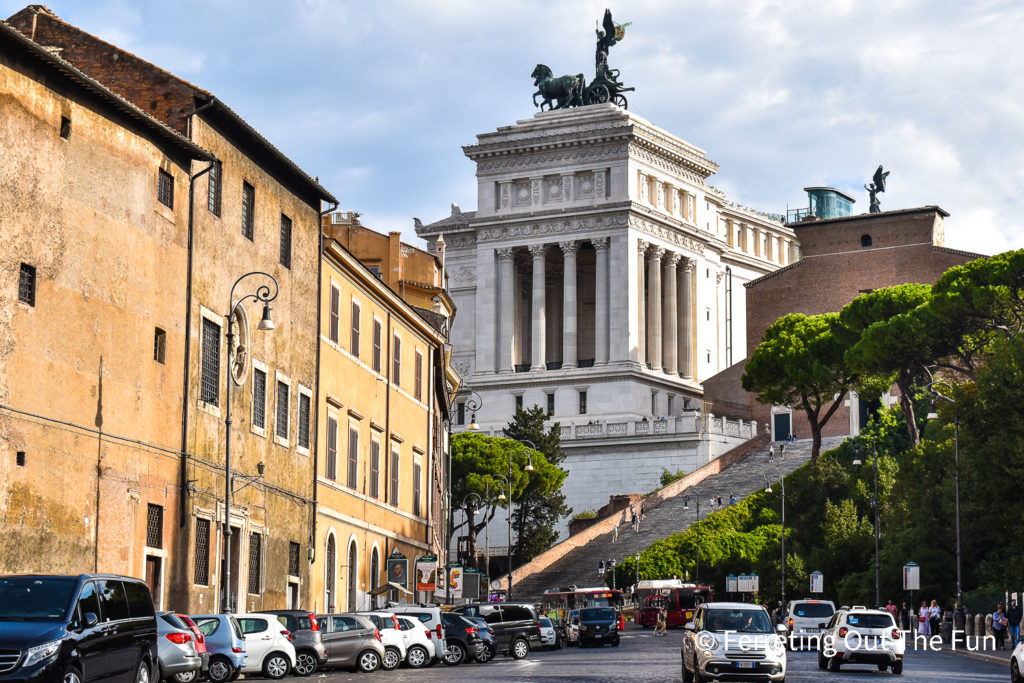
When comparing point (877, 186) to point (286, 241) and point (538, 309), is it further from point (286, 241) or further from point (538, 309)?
point (286, 241)

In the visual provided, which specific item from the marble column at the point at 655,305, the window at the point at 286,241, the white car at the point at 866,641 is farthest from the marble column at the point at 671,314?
the white car at the point at 866,641

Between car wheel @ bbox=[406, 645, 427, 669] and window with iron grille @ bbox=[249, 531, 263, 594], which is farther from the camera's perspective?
window with iron grille @ bbox=[249, 531, 263, 594]

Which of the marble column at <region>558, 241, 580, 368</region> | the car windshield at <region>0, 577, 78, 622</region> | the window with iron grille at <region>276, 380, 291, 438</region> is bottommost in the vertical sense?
the car windshield at <region>0, 577, 78, 622</region>

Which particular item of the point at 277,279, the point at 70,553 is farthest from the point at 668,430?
the point at 70,553

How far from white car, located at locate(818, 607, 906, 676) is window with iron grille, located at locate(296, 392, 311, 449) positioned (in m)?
14.8

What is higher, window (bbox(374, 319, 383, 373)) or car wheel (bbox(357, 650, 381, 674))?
window (bbox(374, 319, 383, 373))

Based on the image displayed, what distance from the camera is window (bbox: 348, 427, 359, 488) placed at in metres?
49.9

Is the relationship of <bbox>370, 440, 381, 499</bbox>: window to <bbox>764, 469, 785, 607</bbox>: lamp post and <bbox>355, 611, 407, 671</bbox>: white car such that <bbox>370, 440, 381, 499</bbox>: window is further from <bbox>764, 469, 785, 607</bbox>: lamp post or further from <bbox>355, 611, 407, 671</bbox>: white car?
<bbox>764, 469, 785, 607</bbox>: lamp post

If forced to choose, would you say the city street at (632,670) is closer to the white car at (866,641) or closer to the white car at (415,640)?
the white car at (866,641)

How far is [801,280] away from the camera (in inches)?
4560

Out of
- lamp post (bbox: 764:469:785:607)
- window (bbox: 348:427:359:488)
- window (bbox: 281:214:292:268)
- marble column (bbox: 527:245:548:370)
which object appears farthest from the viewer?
marble column (bbox: 527:245:548:370)

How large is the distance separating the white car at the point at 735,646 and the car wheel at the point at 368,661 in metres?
8.27

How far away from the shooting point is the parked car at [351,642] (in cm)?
3584

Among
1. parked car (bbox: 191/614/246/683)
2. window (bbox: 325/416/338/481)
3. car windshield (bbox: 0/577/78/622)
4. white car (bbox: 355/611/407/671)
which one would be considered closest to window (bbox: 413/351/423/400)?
window (bbox: 325/416/338/481)
